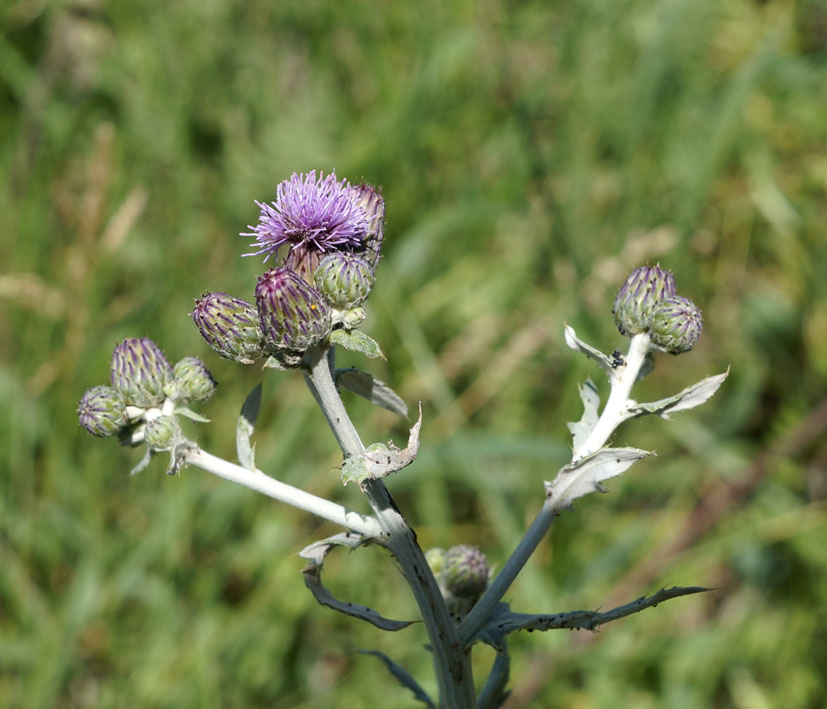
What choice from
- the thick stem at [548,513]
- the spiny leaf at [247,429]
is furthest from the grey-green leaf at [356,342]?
the thick stem at [548,513]

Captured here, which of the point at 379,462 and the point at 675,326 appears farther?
the point at 675,326

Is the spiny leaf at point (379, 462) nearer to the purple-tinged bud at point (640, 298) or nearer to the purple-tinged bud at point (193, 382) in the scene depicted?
the purple-tinged bud at point (193, 382)

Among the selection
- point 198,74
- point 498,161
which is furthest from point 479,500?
point 198,74

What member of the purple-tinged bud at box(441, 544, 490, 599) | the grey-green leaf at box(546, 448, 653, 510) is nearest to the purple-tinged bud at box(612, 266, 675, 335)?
the grey-green leaf at box(546, 448, 653, 510)

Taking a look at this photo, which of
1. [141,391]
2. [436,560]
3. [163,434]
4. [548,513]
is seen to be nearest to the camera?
[548,513]

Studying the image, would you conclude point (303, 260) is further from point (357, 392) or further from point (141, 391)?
point (141, 391)

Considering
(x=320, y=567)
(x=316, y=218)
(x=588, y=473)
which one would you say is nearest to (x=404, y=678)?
(x=320, y=567)

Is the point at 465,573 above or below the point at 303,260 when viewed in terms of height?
below
